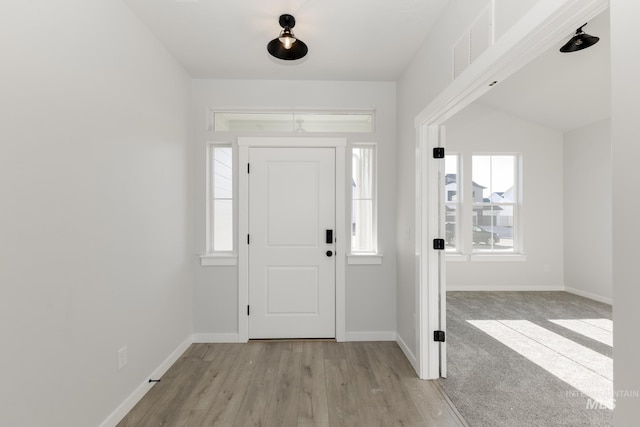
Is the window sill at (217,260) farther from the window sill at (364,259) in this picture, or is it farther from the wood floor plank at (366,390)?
the wood floor plank at (366,390)

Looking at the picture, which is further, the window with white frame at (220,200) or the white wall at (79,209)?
the window with white frame at (220,200)

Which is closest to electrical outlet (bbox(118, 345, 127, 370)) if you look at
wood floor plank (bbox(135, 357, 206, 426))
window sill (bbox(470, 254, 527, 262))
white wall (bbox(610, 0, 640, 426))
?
wood floor plank (bbox(135, 357, 206, 426))

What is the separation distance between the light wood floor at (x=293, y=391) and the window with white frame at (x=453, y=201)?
9.81 feet

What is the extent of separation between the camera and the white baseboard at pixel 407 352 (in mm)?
2580

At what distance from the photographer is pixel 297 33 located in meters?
2.42

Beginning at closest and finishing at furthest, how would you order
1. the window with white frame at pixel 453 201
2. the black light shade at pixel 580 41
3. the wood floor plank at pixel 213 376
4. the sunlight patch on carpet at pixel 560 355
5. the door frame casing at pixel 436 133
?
the door frame casing at pixel 436 133, the wood floor plank at pixel 213 376, the sunlight patch on carpet at pixel 560 355, the black light shade at pixel 580 41, the window with white frame at pixel 453 201

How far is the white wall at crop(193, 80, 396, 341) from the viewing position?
3.20 meters

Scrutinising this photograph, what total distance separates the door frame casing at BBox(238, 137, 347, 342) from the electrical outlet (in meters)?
1.22

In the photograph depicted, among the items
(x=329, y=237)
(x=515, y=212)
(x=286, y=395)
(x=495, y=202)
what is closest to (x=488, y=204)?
(x=495, y=202)

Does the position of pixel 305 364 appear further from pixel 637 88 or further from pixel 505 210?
pixel 505 210

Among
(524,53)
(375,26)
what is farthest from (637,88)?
(375,26)

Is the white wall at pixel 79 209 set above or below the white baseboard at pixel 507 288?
above

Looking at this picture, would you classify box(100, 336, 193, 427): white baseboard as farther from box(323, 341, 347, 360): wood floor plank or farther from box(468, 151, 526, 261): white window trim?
box(468, 151, 526, 261): white window trim

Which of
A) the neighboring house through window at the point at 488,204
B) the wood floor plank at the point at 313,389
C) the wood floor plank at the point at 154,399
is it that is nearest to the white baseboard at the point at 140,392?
the wood floor plank at the point at 154,399
